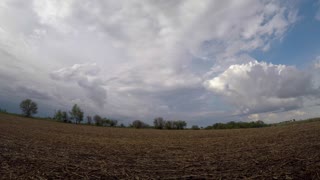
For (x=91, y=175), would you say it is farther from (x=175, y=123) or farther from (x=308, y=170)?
(x=175, y=123)

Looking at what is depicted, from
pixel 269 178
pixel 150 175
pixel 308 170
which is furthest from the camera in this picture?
pixel 150 175

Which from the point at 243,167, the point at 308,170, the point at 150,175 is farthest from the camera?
the point at 243,167

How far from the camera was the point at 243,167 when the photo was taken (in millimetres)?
8523

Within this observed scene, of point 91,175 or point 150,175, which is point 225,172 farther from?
point 91,175

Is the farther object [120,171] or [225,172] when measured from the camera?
[120,171]

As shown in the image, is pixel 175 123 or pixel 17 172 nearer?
pixel 17 172

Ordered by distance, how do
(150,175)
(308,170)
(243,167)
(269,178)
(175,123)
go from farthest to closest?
(175,123) → (243,167) → (150,175) → (308,170) → (269,178)

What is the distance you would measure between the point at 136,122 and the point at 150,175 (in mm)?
123205

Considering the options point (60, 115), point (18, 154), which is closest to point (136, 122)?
point (60, 115)

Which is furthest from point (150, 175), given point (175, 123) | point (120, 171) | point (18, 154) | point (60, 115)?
point (60, 115)

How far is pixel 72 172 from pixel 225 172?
5.02m

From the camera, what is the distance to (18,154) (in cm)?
1114

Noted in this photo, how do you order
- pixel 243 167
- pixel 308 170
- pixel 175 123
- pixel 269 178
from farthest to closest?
pixel 175 123 → pixel 243 167 → pixel 308 170 → pixel 269 178

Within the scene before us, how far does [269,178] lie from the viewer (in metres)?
6.92
